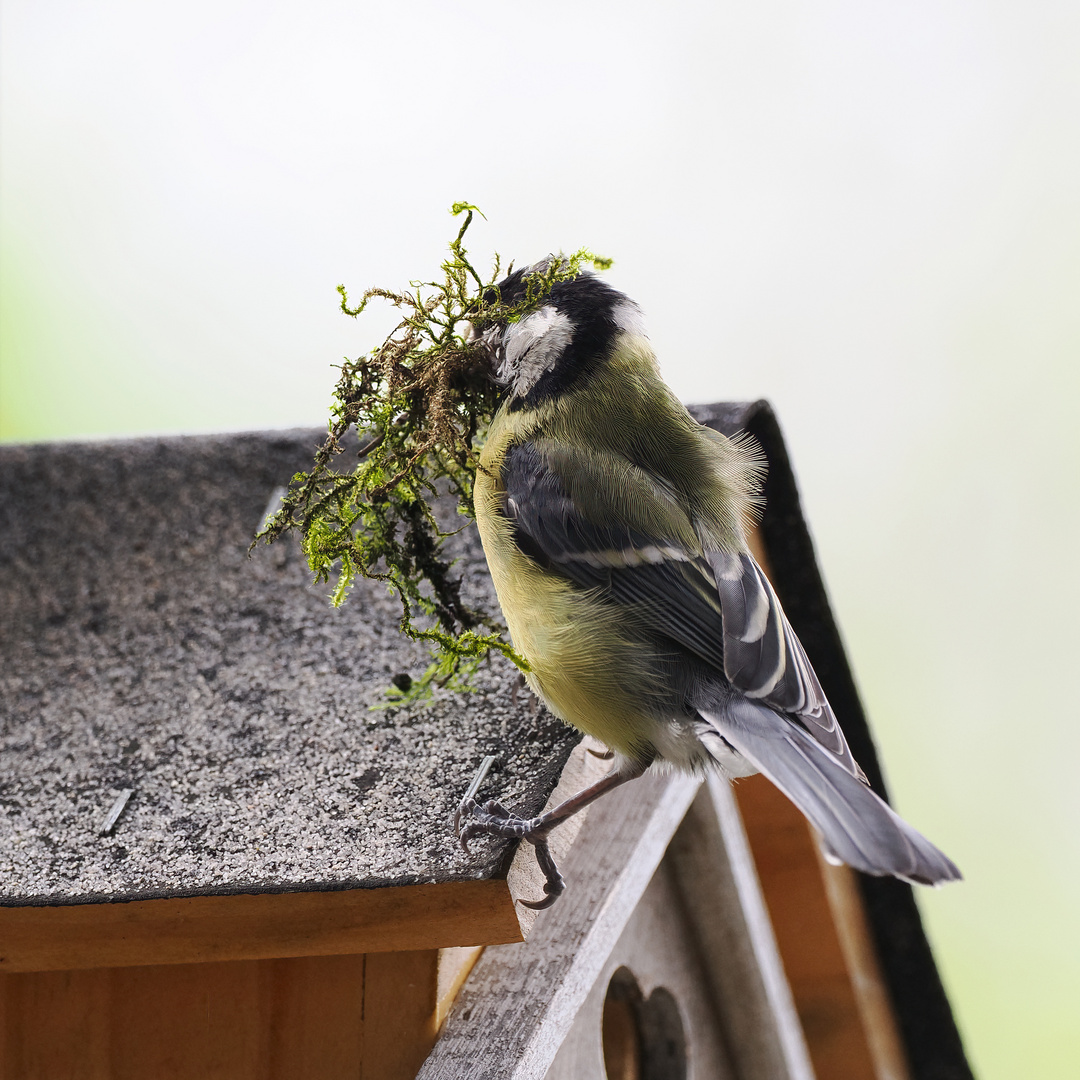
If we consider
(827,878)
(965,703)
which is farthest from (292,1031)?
(965,703)

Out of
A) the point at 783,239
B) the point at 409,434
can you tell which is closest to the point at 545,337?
the point at 409,434

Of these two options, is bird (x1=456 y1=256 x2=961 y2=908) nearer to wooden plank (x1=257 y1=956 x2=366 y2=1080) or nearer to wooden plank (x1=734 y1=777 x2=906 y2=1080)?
wooden plank (x1=257 y1=956 x2=366 y2=1080)

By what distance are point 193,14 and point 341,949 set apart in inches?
161

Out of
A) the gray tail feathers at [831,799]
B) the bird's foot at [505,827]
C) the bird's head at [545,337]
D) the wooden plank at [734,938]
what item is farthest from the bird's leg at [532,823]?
the wooden plank at [734,938]

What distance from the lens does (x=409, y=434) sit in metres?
1.15

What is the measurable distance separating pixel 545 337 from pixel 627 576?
0.30m

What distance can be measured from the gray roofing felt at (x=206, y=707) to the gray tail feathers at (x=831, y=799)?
174 mm

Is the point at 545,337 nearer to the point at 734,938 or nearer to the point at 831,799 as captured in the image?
the point at 831,799

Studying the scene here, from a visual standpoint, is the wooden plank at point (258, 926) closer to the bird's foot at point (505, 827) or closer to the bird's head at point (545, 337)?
the bird's foot at point (505, 827)

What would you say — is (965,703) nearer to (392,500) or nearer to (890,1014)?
(890,1014)

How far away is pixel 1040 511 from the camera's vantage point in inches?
153

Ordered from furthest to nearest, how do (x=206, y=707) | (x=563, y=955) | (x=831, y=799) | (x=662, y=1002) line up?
(x=662, y=1002) → (x=206, y=707) → (x=563, y=955) → (x=831, y=799)

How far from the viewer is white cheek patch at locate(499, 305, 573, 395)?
1142mm

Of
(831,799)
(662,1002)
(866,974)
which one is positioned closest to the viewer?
(831,799)
